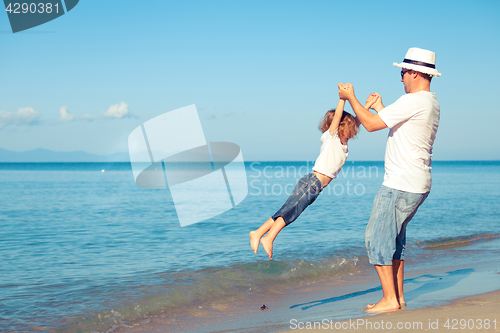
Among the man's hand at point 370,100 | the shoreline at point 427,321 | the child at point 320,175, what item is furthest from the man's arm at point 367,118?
the shoreline at point 427,321

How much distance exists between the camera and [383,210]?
3516 mm

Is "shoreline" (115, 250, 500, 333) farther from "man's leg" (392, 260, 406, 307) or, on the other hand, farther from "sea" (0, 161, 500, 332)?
"sea" (0, 161, 500, 332)

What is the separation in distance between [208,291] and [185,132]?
325cm

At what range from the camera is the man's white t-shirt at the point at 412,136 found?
10.9 feet

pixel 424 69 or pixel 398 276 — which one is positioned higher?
pixel 424 69

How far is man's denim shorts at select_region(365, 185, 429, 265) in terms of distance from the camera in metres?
3.46

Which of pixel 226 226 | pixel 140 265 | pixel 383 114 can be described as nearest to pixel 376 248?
pixel 383 114

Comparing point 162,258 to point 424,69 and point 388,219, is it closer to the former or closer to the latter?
point 388,219

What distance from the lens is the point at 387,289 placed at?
3711mm

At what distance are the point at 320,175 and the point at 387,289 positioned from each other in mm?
1351

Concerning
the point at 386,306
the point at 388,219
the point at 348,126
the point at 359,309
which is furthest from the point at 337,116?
the point at 359,309

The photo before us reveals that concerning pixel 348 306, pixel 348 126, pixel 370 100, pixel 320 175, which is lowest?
pixel 348 306

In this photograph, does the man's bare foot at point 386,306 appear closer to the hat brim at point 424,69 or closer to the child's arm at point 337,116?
the child's arm at point 337,116

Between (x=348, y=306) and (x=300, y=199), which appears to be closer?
(x=300, y=199)
